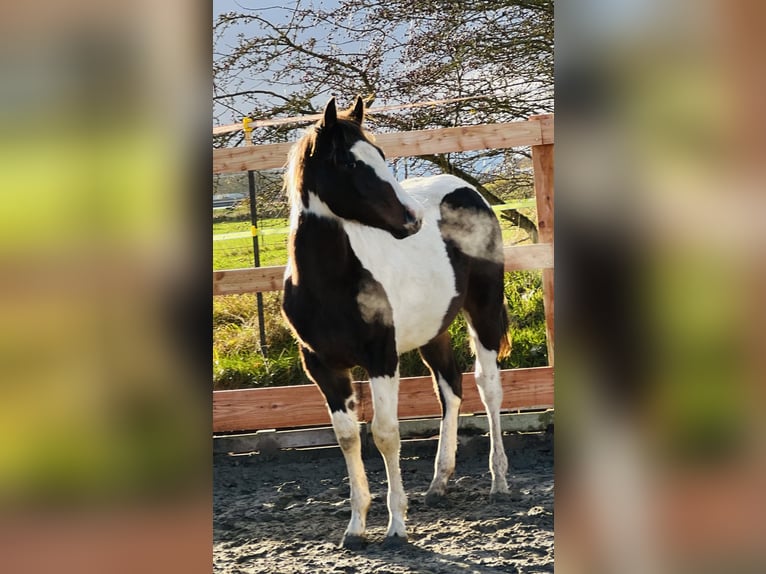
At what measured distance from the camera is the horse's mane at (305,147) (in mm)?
2062

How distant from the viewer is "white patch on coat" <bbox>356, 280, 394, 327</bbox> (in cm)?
216

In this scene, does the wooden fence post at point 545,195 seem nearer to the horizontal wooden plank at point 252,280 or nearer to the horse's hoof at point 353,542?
the horizontal wooden plank at point 252,280

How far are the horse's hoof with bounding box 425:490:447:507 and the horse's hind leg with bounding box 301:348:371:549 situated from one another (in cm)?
39

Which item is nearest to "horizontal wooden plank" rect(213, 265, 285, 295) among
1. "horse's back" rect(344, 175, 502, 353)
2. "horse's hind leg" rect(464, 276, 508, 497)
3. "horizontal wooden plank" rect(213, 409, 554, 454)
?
"horizontal wooden plank" rect(213, 409, 554, 454)

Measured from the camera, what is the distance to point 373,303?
7.13ft

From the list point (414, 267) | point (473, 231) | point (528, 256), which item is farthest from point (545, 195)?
point (414, 267)

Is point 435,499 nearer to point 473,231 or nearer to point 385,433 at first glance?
point 385,433

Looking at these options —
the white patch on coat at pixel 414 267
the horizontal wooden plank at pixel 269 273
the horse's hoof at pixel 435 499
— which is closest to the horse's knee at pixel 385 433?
the white patch on coat at pixel 414 267

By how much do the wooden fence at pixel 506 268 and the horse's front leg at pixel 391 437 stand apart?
2.74 ft

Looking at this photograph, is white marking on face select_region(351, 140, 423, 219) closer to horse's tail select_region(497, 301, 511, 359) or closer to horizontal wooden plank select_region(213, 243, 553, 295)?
horse's tail select_region(497, 301, 511, 359)
